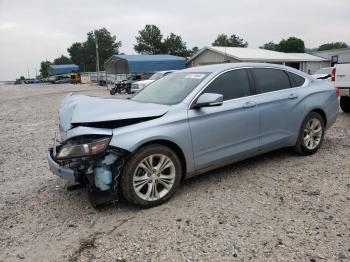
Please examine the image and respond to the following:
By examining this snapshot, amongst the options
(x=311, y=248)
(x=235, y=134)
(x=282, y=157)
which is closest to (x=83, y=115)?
(x=235, y=134)

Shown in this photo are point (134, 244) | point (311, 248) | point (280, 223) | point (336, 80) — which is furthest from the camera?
point (336, 80)

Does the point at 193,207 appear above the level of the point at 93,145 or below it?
below

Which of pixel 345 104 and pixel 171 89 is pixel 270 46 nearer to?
pixel 345 104

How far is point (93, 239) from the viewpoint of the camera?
130 inches

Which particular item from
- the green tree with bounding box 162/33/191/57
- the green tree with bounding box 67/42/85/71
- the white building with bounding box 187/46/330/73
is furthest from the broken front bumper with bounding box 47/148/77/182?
the green tree with bounding box 67/42/85/71

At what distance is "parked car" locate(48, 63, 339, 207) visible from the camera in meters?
3.66

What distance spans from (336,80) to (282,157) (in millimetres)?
4907

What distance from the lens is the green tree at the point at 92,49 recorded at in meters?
91.0

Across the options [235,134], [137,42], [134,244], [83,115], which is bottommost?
[134,244]

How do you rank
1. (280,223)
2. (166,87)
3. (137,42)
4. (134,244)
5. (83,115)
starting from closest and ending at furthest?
(134,244) → (280,223) → (83,115) → (166,87) → (137,42)

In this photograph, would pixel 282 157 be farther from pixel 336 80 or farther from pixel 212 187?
pixel 336 80

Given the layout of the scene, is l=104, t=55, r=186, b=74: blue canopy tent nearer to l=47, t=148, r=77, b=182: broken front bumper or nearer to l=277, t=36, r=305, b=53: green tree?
l=47, t=148, r=77, b=182: broken front bumper

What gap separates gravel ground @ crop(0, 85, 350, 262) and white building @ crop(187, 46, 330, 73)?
2737 centimetres

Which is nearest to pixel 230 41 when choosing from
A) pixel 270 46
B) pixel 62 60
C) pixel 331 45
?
pixel 270 46
